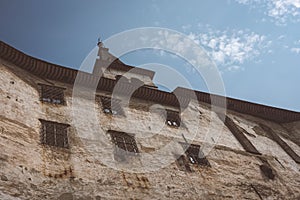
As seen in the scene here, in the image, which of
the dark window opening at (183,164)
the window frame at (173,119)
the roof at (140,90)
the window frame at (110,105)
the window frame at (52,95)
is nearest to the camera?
the dark window opening at (183,164)

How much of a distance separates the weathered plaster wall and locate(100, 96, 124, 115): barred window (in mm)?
277

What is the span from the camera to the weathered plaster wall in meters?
7.39

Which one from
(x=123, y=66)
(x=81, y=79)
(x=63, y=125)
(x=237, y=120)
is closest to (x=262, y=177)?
(x=237, y=120)

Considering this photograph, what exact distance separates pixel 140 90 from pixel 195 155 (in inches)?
154

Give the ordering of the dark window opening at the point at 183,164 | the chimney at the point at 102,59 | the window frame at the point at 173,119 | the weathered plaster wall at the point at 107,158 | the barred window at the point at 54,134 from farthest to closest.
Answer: the chimney at the point at 102,59 < the window frame at the point at 173,119 < the dark window opening at the point at 183,164 < the barred window at the point at 54,134 < the weathered plaster wall at the point at 107,158

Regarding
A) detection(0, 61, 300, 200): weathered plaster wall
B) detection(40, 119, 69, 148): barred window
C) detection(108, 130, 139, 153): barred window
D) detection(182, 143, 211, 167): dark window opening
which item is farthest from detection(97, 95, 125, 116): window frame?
detection(182, 143, 211, 167): dark window opening

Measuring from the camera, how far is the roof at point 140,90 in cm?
1202

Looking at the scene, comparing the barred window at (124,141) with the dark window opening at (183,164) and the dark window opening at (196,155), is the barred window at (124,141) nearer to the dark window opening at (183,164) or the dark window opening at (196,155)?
the dark window opening at (183,164)

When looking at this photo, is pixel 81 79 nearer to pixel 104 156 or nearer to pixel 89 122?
pixel 89 122

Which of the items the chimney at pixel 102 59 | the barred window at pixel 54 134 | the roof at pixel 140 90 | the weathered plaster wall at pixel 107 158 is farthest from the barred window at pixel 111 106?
the chimney at pixel 102 59

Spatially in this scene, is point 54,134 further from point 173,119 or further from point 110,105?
point 173,119

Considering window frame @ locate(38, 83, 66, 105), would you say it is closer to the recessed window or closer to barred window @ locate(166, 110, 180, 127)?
barred window @ locate(166, 110, 180, 127)

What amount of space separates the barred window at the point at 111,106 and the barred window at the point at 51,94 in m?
1.46

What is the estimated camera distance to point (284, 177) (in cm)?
1137
